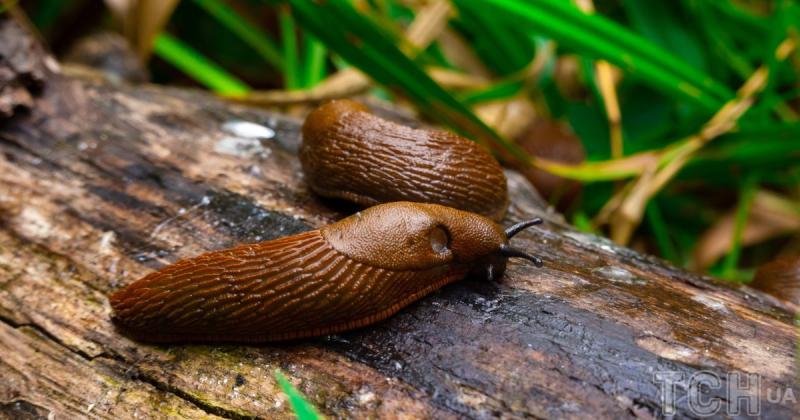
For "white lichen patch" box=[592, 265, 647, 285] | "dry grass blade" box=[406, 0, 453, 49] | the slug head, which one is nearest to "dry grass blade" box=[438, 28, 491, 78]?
"dry grass blade" box=[406, 0, 453, 49]

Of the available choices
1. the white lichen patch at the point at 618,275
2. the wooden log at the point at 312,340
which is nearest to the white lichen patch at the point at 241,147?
the wooden log at the point at 312,340

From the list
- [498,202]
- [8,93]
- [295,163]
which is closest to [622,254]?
[498,202]

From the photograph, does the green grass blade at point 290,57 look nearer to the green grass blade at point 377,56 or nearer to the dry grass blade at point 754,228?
the green grass blade at point 377,56

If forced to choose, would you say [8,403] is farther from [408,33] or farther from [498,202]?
[408,33]

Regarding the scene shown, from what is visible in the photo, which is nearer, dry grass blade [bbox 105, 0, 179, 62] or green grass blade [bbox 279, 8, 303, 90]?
→ dry grass blade [bbox 105, 0, 179, 62]

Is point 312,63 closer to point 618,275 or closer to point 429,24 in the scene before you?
point 429,24

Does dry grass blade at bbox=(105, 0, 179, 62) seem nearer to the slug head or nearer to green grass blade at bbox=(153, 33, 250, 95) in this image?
green grass blade at bbox=(153, 33, 250, 95)

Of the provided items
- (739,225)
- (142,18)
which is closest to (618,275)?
(739,225)

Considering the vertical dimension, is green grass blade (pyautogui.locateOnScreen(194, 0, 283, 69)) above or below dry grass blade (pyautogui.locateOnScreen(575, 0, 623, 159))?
below
